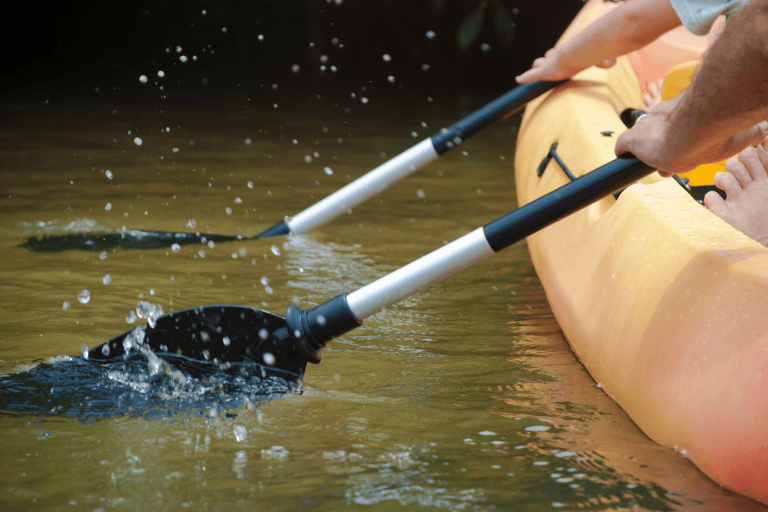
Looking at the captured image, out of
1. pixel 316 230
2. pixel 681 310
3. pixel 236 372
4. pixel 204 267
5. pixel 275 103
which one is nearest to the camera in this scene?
pixel 681 310

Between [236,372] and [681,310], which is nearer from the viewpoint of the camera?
[681,310]

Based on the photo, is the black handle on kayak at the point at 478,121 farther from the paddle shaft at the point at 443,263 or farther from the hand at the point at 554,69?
the paddle shaft at the point at 443,263

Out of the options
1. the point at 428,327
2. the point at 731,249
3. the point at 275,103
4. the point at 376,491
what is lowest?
the point at 376,491

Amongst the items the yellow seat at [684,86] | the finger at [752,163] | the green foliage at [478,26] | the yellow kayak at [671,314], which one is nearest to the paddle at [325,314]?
the yellow kayak at [671,314]

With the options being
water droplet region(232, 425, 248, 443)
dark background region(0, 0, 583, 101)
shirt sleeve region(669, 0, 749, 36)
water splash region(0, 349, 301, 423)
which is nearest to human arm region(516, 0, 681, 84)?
shirt sleeve region(669, 0, 749, 36)

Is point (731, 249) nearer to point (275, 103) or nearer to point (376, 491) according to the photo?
point (376, 491)

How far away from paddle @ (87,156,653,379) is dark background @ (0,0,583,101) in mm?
6935

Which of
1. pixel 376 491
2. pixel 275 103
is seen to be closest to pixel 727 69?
pixel 376 491

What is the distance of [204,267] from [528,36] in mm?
8228

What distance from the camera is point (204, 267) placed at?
2.97 meters

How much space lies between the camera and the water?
1.45 metres

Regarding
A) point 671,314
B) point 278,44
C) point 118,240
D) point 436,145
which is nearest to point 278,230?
point 118,240

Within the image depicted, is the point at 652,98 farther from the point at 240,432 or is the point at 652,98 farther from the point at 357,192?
the point at 240,432

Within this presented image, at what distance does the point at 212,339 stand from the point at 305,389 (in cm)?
26
